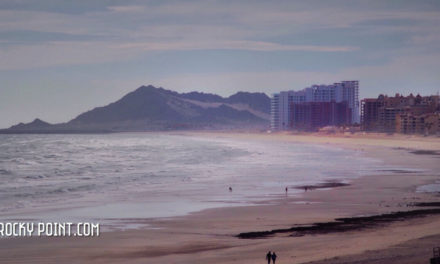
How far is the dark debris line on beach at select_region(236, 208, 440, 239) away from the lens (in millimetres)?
22656

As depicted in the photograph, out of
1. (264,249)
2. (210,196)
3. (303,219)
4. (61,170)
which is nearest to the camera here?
(264,249)

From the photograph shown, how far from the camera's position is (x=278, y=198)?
33156 millimetres

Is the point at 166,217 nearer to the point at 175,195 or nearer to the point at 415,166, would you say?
the point at 175,195

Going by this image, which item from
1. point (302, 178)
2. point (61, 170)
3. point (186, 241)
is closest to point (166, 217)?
point (186, 241)

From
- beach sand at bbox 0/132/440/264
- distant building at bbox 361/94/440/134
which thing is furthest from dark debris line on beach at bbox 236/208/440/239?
distant building at bbox 361/94/440/134

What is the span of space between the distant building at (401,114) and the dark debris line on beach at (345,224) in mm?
112332

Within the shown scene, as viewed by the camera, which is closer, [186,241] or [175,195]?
[186,241]

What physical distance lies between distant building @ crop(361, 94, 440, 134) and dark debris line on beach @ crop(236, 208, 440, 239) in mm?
112332

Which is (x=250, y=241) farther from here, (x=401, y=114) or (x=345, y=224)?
(x=401, y=114)

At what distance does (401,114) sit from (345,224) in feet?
435

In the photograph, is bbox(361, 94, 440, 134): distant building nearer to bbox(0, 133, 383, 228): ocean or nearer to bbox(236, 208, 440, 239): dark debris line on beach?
bbox(0, 133, 383, 228): ocean

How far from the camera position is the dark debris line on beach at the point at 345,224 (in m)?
22.7

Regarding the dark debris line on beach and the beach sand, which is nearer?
the beach sand

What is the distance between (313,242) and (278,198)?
12501mm
